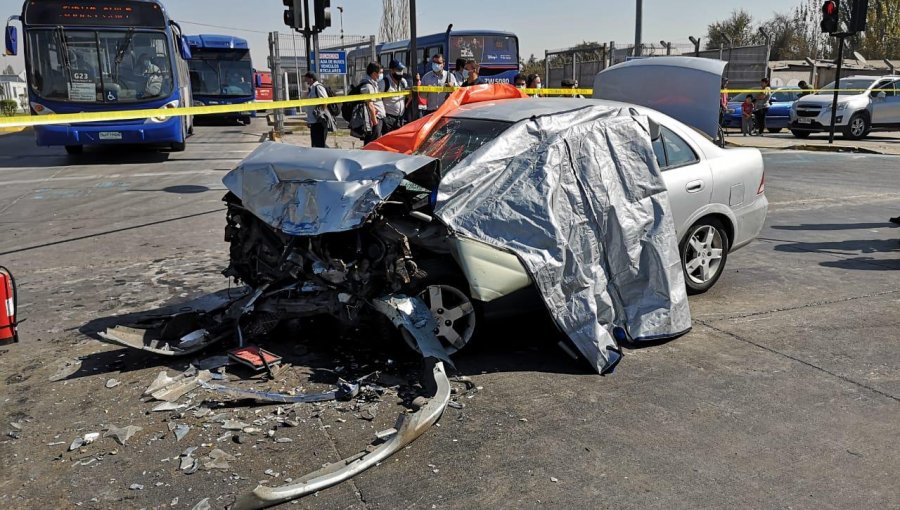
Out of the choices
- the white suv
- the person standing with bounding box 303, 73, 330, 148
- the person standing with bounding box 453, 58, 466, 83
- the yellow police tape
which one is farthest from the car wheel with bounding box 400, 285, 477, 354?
the white suv

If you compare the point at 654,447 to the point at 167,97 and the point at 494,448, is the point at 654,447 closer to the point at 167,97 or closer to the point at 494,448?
the point at 494,448

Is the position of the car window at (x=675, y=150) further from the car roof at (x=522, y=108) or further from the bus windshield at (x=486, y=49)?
the bus windshield at (x=486, y=49)

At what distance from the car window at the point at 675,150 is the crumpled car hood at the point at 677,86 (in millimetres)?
3775

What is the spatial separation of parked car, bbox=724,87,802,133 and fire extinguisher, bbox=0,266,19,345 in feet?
82.3

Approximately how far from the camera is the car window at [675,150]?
237 inches

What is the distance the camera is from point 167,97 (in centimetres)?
1588

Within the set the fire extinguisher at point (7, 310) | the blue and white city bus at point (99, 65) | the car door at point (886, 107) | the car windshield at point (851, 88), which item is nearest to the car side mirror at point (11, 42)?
the blue and white city bus at point (99, 65)

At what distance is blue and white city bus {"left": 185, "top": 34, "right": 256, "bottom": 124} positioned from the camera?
96.3 feet

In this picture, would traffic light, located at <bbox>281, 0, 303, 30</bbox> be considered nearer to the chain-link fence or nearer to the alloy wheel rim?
the alloy wheel rim

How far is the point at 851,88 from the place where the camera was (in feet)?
78.1

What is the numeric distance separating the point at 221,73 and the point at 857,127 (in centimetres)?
2317

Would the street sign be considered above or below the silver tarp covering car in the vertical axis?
above

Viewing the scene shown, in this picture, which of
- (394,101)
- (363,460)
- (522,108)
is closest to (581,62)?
(394,101)

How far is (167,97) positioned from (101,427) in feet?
43.7
